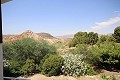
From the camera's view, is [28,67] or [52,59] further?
[28,67]

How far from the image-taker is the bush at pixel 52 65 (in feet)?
34.1

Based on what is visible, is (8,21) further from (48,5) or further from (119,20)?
(119,20)

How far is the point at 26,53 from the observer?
11.4 meters

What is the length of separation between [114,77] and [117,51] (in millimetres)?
2082

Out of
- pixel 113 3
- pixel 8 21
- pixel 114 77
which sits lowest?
pixel 114 77

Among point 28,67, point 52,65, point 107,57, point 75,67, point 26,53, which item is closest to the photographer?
point 52,65

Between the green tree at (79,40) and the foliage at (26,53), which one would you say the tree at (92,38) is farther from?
the foliage at (26,53)

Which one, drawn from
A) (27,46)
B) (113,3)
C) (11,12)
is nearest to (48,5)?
(11,12)

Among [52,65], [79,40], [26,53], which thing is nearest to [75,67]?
[52,65]

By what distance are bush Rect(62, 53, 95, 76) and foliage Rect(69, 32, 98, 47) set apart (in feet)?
29.9

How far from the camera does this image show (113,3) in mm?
22328

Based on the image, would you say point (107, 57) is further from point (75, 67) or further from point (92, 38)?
point (92, 38)

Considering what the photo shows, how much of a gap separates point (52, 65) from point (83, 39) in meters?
10.3

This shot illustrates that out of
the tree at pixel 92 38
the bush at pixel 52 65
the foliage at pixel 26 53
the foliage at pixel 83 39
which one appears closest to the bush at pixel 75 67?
the bush at pixel 52 65
